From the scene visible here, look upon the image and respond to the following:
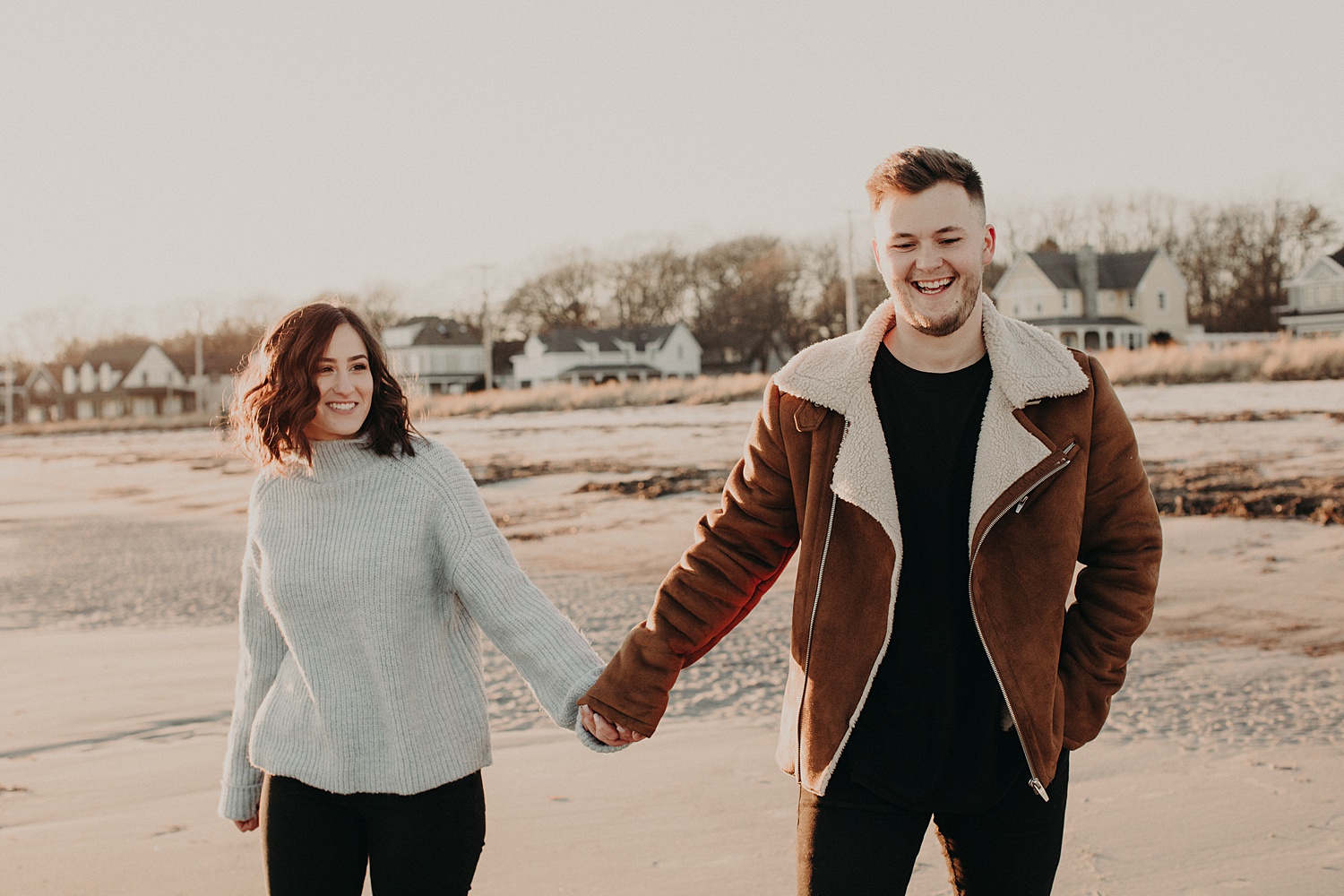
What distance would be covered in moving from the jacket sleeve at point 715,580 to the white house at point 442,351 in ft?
232

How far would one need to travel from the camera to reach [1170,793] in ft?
15.3

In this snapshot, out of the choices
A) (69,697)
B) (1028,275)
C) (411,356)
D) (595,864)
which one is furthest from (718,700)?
(411,356)

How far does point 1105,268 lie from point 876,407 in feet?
171

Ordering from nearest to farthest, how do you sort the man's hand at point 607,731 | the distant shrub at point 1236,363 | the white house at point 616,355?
the man's hand at point 607,731, the distant shrub at point 1236,363, the white house at point 616,355

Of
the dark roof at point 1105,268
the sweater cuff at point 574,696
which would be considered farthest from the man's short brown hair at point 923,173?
the dark roof at point 1105,268

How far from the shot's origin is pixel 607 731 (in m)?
2.53

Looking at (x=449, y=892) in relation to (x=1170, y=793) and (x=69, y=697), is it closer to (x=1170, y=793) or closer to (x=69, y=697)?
(x=1170, y=793)

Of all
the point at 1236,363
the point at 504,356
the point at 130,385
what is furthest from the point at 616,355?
the point at 1236,363

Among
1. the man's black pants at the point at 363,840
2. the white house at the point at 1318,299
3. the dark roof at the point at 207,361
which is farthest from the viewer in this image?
the dark roof at the point at 207,361

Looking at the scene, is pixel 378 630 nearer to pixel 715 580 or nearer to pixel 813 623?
pixel 715 580

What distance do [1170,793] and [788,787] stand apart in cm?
146

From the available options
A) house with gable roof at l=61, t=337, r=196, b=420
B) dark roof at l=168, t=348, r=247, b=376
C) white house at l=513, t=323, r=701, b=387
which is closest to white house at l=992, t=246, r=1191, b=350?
white house at l=513, t=323, r=701, b=387

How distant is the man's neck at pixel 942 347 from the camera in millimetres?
2328

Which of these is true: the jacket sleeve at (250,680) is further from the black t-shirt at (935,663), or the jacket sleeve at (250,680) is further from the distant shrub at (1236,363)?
the distant shrub at (1236,363)
